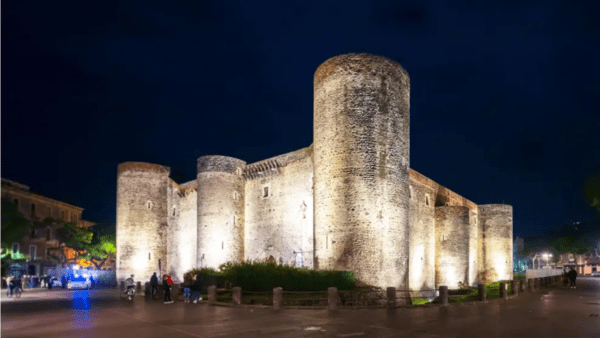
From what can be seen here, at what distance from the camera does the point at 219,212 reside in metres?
36.1

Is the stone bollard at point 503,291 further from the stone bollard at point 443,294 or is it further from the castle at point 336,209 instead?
the stone bollard at point 443,294

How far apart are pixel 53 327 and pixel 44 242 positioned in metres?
49.4

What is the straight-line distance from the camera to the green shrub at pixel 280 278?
21.7 meters

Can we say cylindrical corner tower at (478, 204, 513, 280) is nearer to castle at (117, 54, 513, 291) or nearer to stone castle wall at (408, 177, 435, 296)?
castle at (117, 54, 513, 291)

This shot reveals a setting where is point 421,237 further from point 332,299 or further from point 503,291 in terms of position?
point 332,299

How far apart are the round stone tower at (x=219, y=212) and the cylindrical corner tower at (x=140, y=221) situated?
28.8 ft

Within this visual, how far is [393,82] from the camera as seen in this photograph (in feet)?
86.8

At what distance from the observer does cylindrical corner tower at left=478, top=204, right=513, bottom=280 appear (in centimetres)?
4659

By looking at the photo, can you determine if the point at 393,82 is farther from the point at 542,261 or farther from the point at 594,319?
the point at 542,261

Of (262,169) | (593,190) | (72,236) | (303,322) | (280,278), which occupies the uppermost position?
(262,169)

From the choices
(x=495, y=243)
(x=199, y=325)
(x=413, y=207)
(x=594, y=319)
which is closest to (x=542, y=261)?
(x=495, y=243)

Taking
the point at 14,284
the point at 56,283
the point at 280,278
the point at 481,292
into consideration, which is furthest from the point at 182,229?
the point at 481,292

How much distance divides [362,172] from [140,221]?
25.3 metres

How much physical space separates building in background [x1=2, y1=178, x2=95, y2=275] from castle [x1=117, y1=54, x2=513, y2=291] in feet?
53.7
